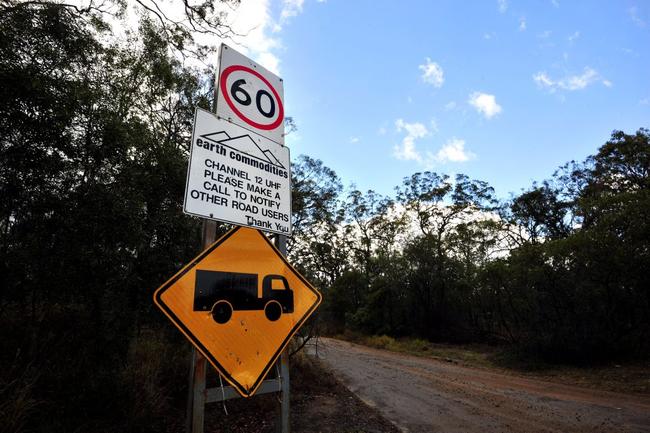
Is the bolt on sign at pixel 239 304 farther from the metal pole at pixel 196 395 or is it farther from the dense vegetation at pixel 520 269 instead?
the dense vegetation at pixel 520 269

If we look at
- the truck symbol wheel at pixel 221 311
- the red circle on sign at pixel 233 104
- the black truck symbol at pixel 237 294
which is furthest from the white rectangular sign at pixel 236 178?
the truck symbol wheel at pixel 221 311

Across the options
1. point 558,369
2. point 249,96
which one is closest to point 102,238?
point 249,96

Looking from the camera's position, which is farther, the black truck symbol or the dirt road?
the dirt road

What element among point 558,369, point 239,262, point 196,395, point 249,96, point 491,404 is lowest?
point 558,369

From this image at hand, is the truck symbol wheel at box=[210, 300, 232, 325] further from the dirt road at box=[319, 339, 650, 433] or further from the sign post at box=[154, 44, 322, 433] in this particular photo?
the dirt road at box=[319, 339, 650, 433]

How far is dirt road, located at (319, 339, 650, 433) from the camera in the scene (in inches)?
233

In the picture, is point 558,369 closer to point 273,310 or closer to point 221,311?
point 273,310

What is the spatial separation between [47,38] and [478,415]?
10.3 metres

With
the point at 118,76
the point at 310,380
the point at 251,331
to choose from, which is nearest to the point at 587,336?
the point at 310,380

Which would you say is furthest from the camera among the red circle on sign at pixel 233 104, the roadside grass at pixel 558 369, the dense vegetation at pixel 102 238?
the roadside grass at pixel 558 369

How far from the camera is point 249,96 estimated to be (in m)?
2.55

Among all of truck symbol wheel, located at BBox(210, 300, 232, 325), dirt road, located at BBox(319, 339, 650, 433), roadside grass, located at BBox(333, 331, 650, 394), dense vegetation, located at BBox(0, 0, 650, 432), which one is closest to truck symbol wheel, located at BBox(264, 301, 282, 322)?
truck symbol wheel, located at BBox(210, 300, 232, 325)

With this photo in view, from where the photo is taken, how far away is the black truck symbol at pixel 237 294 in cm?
181

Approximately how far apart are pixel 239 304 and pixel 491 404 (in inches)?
303
